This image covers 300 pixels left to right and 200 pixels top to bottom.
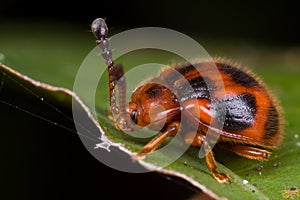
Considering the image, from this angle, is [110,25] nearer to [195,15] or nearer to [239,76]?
[195,15]

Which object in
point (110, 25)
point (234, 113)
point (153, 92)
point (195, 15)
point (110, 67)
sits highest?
point (110, 25)

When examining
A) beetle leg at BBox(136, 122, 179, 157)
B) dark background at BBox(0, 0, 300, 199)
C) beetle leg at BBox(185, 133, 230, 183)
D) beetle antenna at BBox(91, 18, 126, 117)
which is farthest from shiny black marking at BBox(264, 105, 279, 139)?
dark background at BBox(0, 0, 300, 199)

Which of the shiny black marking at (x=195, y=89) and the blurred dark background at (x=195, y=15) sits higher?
the blurred dark background at (x=195, y=15)

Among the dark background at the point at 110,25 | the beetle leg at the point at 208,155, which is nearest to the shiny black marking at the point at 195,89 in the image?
the beetle leg at the point at 208,155

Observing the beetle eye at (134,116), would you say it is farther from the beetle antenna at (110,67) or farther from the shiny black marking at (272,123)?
the shiny black marking at (272,123)

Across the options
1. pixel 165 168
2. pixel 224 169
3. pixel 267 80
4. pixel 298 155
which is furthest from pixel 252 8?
pixel 165 168

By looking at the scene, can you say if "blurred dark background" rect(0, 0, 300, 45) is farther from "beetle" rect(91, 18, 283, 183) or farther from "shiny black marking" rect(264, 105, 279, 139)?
"shiny black marking" rect(264, 105, 279, 139)

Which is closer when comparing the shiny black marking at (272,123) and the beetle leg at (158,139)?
the beetle leg at (158,139)

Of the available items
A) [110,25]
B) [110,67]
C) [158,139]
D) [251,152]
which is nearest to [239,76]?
[251,152]
